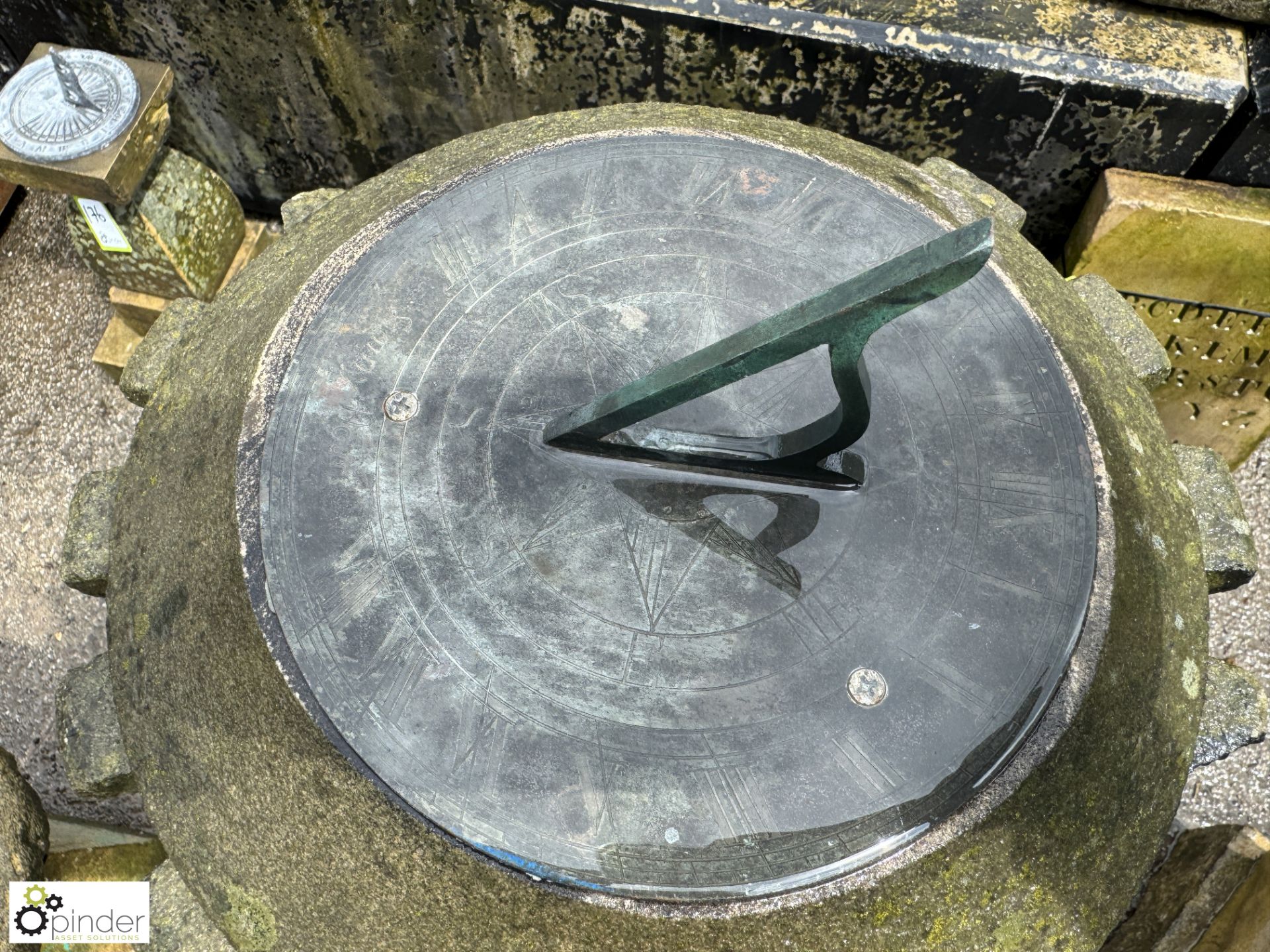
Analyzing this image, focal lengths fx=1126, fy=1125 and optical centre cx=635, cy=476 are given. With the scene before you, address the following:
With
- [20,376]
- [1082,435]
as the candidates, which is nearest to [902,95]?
[1082,435]

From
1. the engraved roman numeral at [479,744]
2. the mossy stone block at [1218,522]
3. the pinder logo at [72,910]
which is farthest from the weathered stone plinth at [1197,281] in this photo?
the pinder logo at [72,910]

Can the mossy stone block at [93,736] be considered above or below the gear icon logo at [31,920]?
above

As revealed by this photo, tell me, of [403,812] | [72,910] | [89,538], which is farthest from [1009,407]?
[72,910]

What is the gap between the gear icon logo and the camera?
102 inches

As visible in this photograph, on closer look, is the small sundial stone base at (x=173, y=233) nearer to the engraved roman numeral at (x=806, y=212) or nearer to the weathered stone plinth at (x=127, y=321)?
the weathered stone plinth at (x=127, y=321)

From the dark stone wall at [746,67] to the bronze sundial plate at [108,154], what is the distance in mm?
208

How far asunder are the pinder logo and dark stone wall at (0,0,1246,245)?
2.44 m

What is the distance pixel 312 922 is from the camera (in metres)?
2.03

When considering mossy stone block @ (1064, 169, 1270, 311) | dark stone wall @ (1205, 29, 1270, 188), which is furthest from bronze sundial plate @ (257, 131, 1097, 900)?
dark stone wall @ (1205, 29, 1270, 188)

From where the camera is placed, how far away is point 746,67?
3.21 metres

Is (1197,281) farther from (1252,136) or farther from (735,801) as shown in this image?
(735,801)

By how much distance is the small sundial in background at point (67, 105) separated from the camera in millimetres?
3299

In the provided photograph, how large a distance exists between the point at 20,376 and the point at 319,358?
88.4 inches

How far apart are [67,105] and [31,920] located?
227cm
